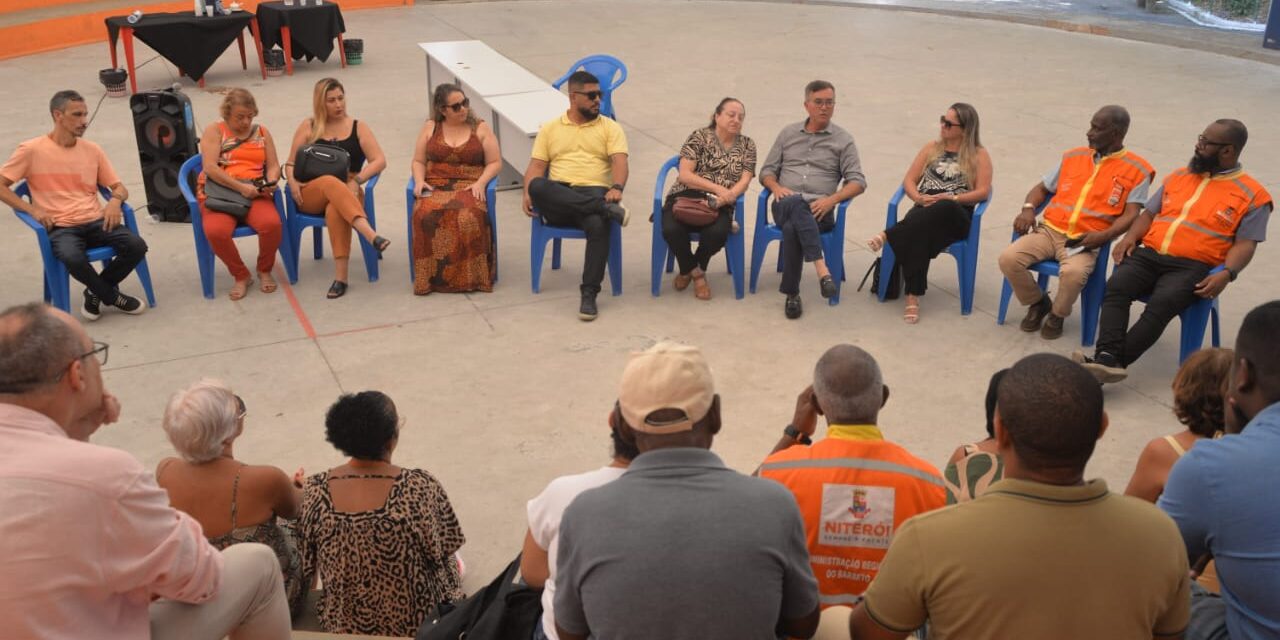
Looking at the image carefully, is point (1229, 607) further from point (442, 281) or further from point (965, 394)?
point (442, 281)

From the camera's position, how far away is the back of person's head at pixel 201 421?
321 centimetres

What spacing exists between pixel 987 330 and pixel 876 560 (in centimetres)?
338

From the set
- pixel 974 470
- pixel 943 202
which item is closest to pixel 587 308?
pixel 943 202

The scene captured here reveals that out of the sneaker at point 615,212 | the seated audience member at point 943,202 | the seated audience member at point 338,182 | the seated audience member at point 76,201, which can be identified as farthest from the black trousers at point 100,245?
the seated audience member at point 943,202

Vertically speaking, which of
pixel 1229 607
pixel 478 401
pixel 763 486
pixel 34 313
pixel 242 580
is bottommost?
pixel 478 401

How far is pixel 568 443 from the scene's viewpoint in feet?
15.6

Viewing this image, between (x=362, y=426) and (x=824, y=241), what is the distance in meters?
3.61

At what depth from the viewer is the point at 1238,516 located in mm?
2379

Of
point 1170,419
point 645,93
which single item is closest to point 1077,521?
point 1170,419

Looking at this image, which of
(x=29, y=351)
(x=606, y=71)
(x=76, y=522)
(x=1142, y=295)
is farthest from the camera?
(x=606, y=71)

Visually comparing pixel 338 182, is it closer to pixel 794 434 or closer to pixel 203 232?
pixel 203 232

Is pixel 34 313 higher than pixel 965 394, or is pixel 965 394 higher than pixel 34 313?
pixel 34 313

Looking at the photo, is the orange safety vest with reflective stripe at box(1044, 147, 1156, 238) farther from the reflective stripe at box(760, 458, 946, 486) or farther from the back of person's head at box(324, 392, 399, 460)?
the back of person's head at box(324, 392, 399, 460)

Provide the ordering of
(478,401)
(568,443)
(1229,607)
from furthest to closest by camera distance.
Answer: (478,401)
(568,443)
(1229,607)
